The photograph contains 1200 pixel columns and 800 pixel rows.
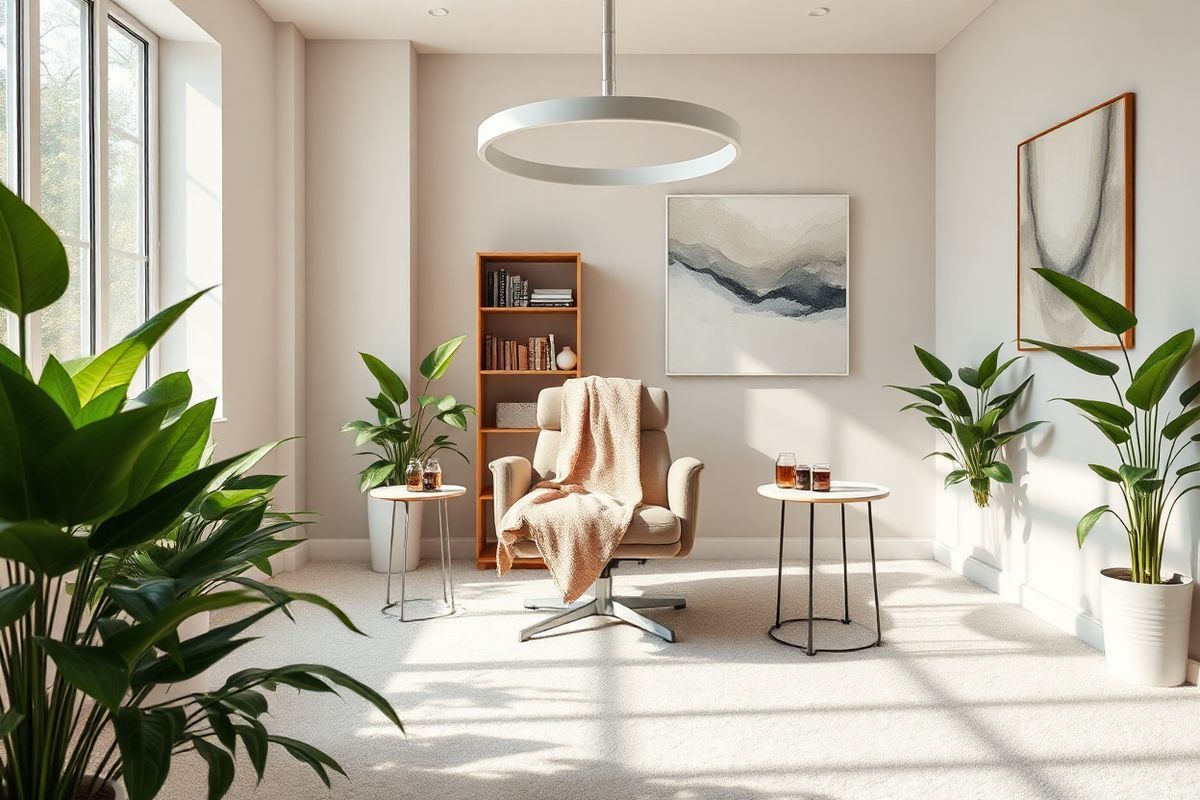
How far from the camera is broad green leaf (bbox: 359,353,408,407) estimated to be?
13.8 ft

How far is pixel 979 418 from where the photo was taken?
13.3ft

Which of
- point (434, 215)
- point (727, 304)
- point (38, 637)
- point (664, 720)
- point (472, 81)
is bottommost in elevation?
point (664, 720)

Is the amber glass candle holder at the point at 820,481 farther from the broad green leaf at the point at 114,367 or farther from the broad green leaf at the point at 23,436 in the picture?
the broad green leaf at the point at 23,436

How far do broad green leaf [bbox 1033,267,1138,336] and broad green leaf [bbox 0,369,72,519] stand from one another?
2614 mm

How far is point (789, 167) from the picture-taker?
4770 mm

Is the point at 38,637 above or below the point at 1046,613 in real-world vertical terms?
above

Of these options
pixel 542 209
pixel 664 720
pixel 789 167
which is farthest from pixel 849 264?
pixel 664 720

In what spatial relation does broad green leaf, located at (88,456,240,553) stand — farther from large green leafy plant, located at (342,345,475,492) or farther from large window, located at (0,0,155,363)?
large green leafy plant, located at (342,345,475,492)

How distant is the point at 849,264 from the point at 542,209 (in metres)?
1.62

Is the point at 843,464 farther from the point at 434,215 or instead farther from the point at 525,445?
the point at 434,215

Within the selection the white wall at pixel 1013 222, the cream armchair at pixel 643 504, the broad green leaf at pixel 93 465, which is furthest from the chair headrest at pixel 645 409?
the broad green leaf at pixel 93 465

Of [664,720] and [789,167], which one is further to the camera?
[789,167]

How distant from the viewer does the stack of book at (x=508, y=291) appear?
457cm

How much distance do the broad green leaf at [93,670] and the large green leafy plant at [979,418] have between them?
3.16 metres
